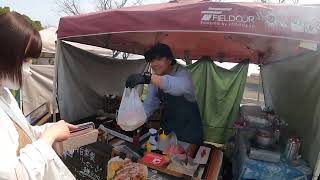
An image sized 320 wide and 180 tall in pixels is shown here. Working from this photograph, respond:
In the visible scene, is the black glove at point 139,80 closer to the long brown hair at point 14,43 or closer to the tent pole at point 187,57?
the long brown hair at point 14,43

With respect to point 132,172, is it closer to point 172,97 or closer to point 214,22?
point 172,97

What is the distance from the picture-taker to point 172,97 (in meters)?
3.48

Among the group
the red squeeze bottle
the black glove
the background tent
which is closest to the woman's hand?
the black glove

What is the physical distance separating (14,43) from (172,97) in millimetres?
2277

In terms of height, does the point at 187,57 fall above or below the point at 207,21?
below

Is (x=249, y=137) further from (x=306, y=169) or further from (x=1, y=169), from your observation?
(x=1, y=169)

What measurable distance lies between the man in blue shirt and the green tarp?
6.91ft

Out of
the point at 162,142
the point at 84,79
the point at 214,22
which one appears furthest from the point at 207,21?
the point at 84,79

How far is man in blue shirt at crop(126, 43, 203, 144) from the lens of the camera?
3096mm

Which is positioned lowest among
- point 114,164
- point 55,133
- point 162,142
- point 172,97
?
point 114,164

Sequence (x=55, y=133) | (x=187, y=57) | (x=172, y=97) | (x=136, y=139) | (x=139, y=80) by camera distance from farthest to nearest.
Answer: (x=187, y=57), (x=136, y=139), (x=172, y=97), (x=139, y=80), (x=55, y=133)

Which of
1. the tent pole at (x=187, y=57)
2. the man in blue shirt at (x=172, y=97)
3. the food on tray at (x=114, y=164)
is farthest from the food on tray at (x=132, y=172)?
the tent pole at (x=187, y=57)

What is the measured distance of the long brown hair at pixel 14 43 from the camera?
1374mm

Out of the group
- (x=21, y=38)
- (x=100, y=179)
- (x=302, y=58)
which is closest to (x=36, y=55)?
(x=21, y=38)
